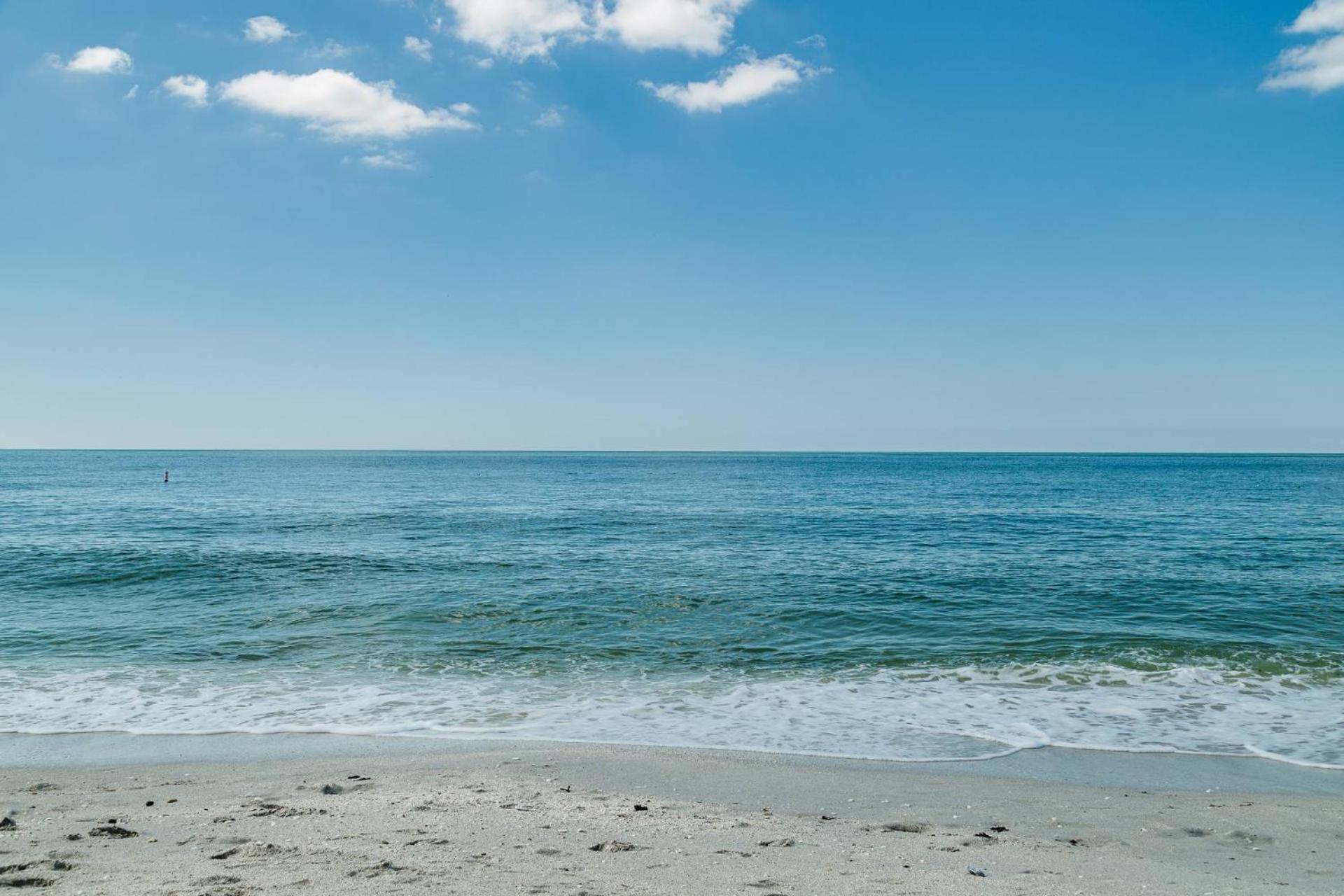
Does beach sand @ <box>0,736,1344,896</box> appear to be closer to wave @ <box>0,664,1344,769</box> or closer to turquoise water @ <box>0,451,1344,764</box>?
wave @ <box>0,664,1344,769</box>

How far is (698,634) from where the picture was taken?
16.9m

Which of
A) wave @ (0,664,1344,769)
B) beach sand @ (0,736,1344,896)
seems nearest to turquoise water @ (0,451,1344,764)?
wave @ (0,664,1344,769)

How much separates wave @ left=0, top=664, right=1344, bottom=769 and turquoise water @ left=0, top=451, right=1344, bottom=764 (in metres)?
0.06

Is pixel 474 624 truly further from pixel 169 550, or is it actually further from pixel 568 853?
pixel 169 550

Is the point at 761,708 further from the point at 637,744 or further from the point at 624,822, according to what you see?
the point at 624,822

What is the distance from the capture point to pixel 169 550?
28609 mm

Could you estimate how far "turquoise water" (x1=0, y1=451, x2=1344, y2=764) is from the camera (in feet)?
37.1

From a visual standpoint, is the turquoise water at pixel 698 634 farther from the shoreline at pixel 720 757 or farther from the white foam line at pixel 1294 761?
the shoreline at pixel 720 757

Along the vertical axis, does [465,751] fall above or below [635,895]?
below

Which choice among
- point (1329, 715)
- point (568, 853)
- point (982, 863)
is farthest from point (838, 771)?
point (1329, 715)

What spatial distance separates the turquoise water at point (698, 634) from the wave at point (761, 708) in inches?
2.4

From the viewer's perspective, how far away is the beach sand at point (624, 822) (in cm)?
617

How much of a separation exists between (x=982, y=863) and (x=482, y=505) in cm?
4822

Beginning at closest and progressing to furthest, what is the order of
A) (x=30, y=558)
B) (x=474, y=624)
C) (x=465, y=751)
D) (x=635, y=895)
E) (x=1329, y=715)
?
(x=635, y=895)
(x=465, y=751)
(x=1329, y=715)
(x=474, y=624)
(x=30, y=558)
